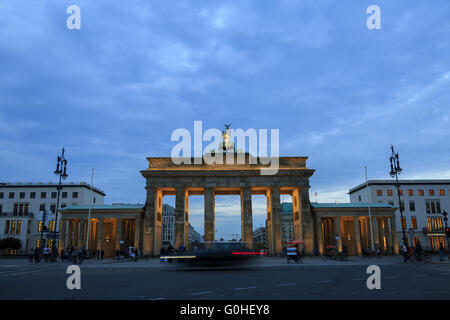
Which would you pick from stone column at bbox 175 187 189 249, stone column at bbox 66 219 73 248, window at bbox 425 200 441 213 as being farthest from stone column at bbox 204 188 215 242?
window at bbox 425 200 441 213

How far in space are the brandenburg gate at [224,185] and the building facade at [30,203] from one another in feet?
103

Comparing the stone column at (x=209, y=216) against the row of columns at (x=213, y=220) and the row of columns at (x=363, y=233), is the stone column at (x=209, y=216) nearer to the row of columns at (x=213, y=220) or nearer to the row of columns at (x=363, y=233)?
the row of columns at (x=213, y=220)

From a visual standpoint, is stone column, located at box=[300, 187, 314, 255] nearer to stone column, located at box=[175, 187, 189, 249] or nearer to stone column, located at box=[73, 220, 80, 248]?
stone column, located at box=[175, 187, 189, 249]

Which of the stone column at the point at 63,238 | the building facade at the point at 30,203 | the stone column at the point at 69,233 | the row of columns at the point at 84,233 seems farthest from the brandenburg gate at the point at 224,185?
the building facade at the point at 30,203

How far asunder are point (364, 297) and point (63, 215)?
55.6 meters

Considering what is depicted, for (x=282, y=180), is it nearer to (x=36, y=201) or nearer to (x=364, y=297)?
(x=364, y=297)

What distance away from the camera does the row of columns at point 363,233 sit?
182 feet

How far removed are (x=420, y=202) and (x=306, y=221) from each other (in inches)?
1498

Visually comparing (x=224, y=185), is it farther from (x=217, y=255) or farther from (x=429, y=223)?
(x=429, y=223)

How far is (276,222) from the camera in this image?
54438mm

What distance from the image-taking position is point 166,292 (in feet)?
40.2

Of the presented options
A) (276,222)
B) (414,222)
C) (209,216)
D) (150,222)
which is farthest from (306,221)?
(414,222)
